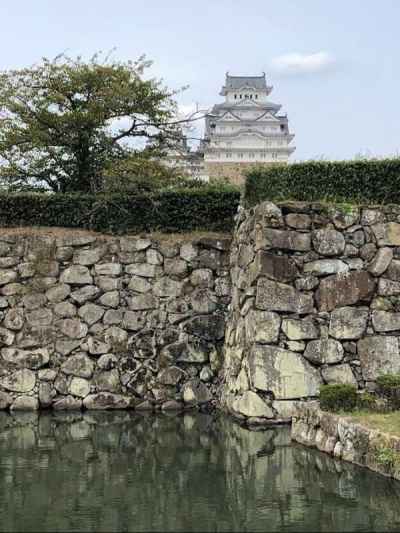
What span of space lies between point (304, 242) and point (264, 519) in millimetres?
5362

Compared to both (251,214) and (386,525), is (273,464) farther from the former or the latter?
(251,214)

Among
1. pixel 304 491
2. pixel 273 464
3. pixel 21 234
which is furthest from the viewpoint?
pixel 21 234

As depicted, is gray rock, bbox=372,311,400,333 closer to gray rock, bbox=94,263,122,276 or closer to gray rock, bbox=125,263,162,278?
gray rock, bbox=125,263,162,278

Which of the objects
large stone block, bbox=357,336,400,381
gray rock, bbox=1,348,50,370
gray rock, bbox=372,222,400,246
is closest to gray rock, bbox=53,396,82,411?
gray rock, bbox=1,348,50,370

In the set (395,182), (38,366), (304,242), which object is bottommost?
(38,366)

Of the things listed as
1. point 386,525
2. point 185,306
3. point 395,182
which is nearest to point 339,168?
point 395,182

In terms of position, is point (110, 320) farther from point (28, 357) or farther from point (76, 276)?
point (28, 357)

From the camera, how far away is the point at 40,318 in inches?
461

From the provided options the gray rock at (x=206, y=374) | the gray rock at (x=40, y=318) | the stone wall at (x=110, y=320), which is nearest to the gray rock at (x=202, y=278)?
the stone wall at (x=110, y=320)

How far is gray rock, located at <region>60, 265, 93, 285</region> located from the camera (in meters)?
11.9

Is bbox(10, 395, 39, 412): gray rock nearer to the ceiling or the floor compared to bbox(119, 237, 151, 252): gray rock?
nearer to the floor

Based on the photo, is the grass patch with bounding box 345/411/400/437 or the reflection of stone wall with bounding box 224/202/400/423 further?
the reflection of stone wall with bounding box 224/202/400/423

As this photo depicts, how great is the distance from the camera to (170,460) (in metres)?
7.49

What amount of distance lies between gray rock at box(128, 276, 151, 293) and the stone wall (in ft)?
0.06
